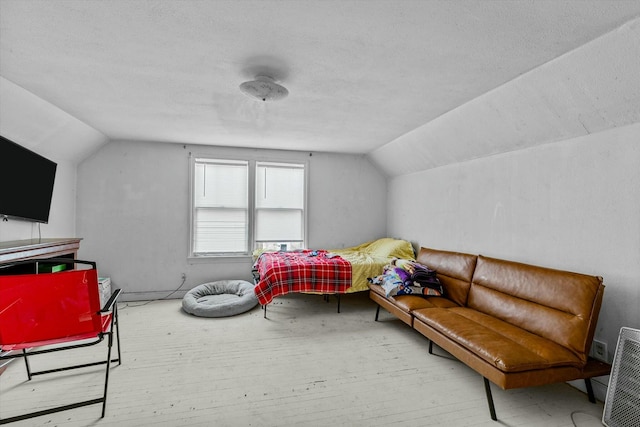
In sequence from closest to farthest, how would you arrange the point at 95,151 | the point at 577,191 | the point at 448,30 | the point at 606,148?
the point at 448,30
the point at 606,148
the point at 577,191
the point at 95,151

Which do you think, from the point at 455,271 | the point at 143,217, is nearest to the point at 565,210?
the point at 455,271

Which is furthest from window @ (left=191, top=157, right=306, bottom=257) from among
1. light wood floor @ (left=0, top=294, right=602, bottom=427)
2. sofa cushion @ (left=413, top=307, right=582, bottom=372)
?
sofa cushion @ (left=413, top=307, right=582, bottom=372)

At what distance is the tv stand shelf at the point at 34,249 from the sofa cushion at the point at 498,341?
11.2ft

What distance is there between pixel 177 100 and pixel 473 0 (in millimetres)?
2613

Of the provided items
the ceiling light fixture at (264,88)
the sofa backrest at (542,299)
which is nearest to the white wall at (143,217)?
the ceiling light fixture at (264,88)

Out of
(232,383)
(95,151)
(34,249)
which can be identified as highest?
(95,151)

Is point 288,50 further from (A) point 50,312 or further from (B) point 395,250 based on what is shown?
(B) point 395,250

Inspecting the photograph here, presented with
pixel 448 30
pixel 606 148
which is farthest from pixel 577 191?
pixel 448 30

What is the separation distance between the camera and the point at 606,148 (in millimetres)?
2285

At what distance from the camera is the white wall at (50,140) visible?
274 centimetres

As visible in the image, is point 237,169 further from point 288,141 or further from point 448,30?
point 448,30

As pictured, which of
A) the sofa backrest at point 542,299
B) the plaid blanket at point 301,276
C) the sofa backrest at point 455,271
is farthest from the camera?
the plaid blanket at point 301,276

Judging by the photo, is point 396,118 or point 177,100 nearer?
point 177,100

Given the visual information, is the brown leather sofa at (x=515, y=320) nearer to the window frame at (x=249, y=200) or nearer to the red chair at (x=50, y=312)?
the red chair at (x=50, y=312)
